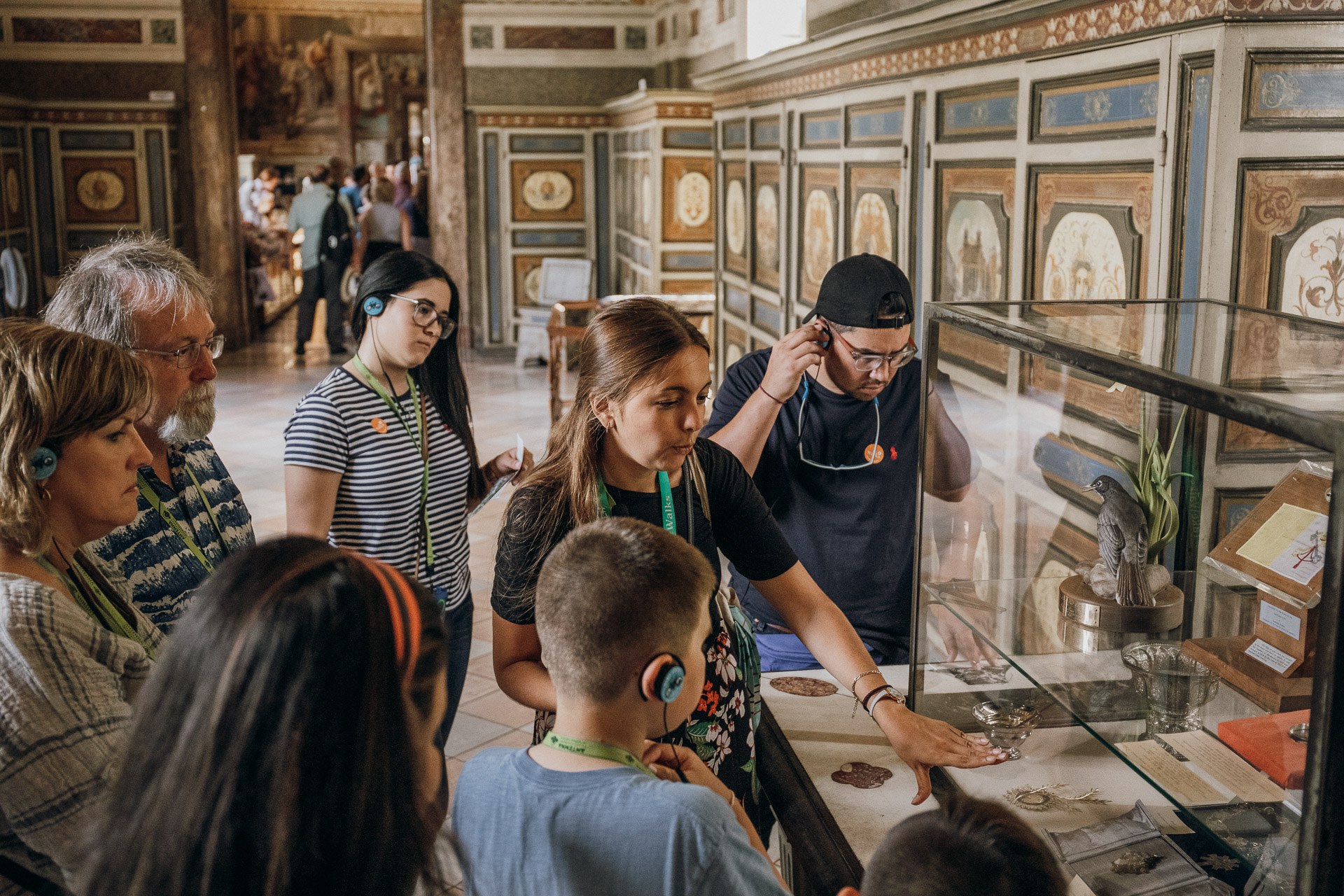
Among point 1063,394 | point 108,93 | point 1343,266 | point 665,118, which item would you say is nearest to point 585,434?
point 1063,394

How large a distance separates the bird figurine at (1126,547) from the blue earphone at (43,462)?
1.58 m

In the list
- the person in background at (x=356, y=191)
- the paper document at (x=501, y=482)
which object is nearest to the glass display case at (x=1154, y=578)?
the paper document at (x=501, y=482)

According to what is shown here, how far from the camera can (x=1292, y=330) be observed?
5.73 ft

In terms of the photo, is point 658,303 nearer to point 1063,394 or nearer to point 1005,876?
point 1063,394

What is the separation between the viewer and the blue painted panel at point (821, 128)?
19.3 ft

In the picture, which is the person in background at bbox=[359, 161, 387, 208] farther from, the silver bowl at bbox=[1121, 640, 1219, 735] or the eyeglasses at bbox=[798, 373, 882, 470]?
the silver bowl at bbox=[1121, 640, 1219, 735]

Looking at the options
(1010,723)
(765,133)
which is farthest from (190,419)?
(765,133)

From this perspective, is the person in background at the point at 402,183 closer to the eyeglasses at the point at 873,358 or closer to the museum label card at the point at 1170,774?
the eyeglasses at the point at 873,358

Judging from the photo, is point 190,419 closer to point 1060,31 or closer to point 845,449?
point 845,449

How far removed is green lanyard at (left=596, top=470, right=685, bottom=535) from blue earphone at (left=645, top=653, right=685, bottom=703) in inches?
24.4

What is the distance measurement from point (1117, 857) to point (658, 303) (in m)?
1.15

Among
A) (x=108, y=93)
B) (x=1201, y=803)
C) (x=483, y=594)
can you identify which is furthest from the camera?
(x=108, y=93)

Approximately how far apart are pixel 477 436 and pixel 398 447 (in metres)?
6.57

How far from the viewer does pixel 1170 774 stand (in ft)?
5.11
